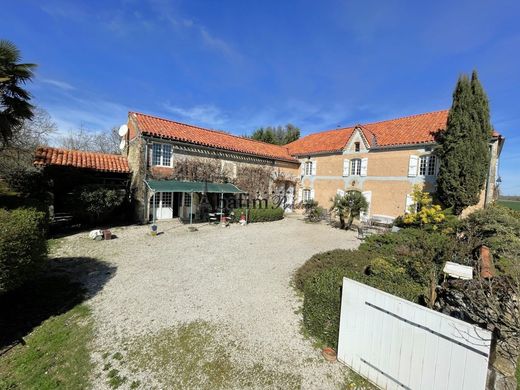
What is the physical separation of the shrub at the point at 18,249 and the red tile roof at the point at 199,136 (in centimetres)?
1153

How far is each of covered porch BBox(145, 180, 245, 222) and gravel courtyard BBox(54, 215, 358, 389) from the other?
564 centimetres

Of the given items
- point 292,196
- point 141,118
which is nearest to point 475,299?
point 141,118

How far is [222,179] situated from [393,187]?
1455 centimetres

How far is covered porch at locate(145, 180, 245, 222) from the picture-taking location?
17.0 meters

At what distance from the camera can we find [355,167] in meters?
22.2

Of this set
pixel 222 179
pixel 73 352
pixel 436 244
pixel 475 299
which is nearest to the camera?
pixel 475 299

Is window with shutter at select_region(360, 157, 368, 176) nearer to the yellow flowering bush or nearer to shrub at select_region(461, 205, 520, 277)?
the yellow flowering bush

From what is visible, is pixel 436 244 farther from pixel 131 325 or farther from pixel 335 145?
pixel 335 145

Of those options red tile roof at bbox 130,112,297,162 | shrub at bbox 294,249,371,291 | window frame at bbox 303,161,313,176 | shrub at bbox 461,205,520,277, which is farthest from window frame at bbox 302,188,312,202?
shrub at bbox 294,249,371,291

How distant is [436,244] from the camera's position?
7.47 meters

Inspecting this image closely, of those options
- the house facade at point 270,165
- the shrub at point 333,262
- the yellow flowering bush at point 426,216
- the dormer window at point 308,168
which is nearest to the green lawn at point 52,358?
the shrub at point 333,262

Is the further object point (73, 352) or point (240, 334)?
point (240, 334)

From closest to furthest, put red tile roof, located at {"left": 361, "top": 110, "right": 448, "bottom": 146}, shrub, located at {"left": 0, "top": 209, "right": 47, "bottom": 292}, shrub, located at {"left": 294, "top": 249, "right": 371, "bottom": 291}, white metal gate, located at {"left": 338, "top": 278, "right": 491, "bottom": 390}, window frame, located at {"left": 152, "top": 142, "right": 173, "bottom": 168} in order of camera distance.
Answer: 1. white metal gate, located at {"left": 338, "top": 278, "right": 491, "bottom": 390}
2. shrub, located at {"left": 0, "top": 209, "right": 47, "bottom": 292}
3. shrub, located at {"left": 294, "top": 249, "right": 371, "bottom": 291}
4. window frame, located at {"left": 152, "top": 142, "right": 173, "bottom": 168}
5. red tile roof, located at {"left": 361, "top": 110, "right": 448, "bottom": 146}

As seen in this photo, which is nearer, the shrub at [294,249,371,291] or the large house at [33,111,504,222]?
the shrub at [294,249,371,291]
